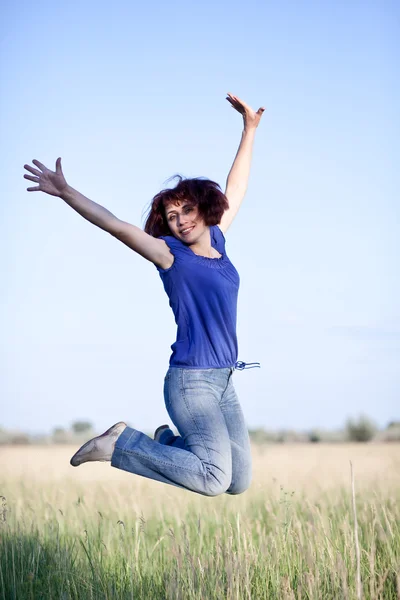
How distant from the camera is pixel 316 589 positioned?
4500mm

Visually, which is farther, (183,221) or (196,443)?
(183,221)

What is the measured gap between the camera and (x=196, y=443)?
16.5 feet

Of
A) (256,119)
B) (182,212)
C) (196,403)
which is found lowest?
(196,403)

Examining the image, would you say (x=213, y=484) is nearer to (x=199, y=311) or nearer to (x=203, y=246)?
(x=199, y=311)

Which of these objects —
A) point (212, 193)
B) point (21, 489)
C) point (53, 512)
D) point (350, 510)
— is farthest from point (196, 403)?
point (21, 489)

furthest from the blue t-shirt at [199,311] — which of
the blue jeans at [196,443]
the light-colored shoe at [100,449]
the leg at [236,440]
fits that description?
the light-colored shoe at [100,449]

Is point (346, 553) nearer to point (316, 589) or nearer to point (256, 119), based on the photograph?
point (316, 589)

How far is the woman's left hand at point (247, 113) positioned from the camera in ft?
22.8

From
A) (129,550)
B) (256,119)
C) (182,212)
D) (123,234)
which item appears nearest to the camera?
(123,234)

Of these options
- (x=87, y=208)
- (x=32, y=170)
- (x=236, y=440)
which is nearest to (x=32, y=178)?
(x=32, y=170)

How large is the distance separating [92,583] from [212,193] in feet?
9.01

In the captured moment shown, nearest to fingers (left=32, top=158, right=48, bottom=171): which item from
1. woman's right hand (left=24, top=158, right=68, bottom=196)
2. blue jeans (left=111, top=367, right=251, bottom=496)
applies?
woman's right hand (left=24, top=158, right=68, bottom=196)

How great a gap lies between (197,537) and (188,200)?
10.0ft

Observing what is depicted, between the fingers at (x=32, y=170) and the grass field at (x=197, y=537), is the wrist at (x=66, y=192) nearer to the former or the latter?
the fingers at (x=32, y=170)
